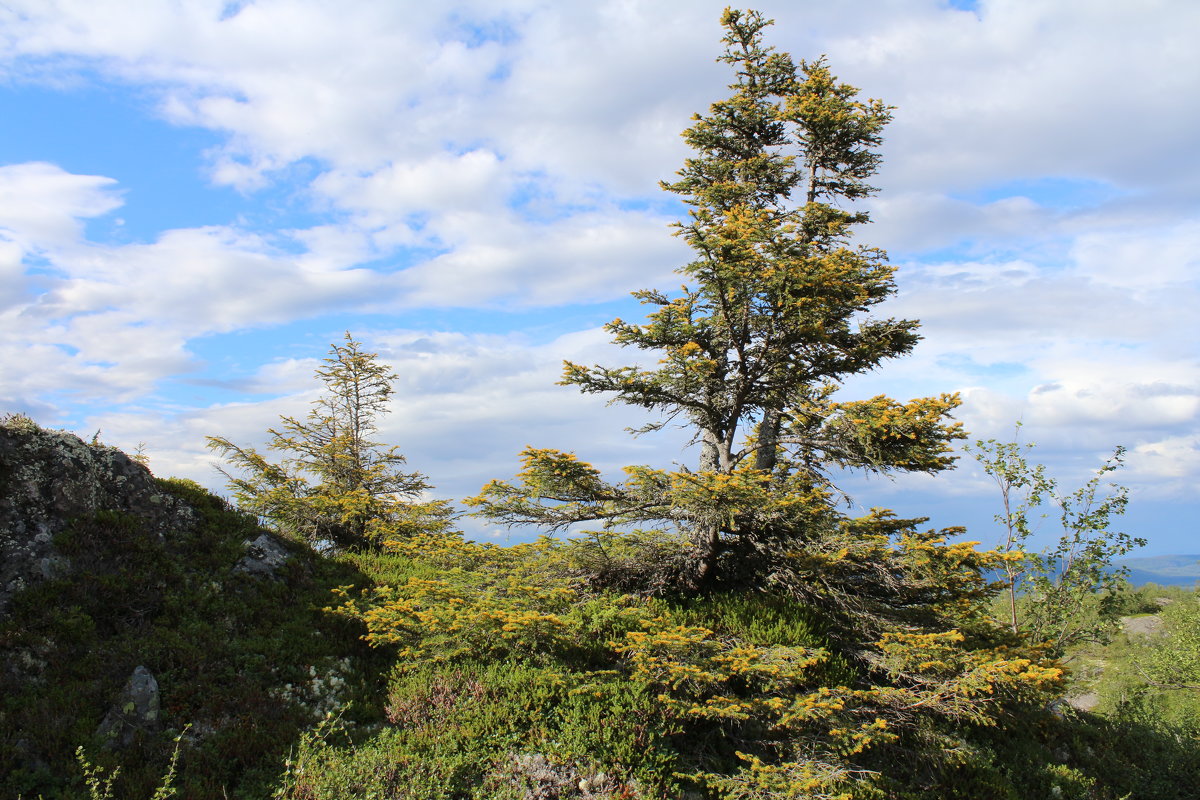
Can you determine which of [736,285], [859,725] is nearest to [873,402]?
[736,285]

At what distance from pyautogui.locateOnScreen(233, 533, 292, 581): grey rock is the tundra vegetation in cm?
27

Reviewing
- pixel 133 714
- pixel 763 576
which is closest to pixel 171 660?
pixel 133 714

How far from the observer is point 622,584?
1228 centimetres

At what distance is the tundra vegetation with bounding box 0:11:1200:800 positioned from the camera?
805 centimetres

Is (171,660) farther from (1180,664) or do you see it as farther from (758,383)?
(1180,664)

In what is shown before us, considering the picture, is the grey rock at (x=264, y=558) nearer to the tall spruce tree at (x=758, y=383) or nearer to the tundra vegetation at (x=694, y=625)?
the tundra vegetation at (x=694, y=625)

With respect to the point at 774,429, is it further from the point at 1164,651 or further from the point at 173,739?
the point at 1164,651

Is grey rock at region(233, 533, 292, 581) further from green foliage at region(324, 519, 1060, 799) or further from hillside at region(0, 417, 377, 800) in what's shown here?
green foliage at region(324, 519, 1060, 799)

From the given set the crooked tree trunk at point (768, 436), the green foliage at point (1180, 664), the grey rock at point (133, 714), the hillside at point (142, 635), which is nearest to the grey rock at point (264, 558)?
the hillside at point (142, 635)

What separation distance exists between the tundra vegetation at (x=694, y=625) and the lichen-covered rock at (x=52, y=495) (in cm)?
34

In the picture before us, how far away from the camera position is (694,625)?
33.8ft

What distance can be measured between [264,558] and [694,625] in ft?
27.0

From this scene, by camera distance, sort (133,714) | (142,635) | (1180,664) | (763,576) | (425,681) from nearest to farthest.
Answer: (133,714) → (142,635) → (425,681) → (763,576) → (1180,664)

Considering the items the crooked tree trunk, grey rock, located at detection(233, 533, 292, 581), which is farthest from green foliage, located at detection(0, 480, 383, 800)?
the crooked tree trunk
